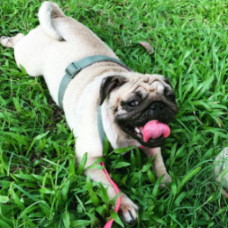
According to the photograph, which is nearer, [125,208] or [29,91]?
[125,208]

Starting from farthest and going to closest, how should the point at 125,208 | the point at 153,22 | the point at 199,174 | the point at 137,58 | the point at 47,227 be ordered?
the point at 153,22 → the point at 137,58 → the point at 199,174 → the point at 125,208 → the point at 47,227

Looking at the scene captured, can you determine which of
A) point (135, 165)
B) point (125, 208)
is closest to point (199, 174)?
point (135, 165)

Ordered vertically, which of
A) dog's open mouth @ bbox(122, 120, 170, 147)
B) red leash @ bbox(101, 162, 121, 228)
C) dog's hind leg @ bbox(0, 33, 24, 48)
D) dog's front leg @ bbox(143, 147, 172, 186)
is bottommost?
dog's front leg @ bbox(143, 147, 172, 186)

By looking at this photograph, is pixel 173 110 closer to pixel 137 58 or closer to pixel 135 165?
pixel 135 165

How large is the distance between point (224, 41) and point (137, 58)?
127 centimetres

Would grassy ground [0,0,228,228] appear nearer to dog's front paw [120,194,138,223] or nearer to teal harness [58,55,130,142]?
dog's front paw [120,194,138,223]

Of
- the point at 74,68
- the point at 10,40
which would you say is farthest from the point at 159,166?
the point at 10,40

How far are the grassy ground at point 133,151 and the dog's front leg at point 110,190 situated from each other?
7 cm

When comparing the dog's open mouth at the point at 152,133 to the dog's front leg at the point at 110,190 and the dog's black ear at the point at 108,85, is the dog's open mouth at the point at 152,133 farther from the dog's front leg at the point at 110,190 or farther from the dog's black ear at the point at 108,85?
the dog's front leg at the point at 110,190

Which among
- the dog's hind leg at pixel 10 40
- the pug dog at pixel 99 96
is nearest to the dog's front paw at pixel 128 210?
the pug dog at pixel 99 96

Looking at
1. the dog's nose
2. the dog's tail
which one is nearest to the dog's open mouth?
the dog's nose

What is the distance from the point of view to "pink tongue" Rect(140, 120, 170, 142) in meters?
2.45

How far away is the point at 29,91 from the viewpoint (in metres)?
3.59

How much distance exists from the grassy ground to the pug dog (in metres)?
0.14
